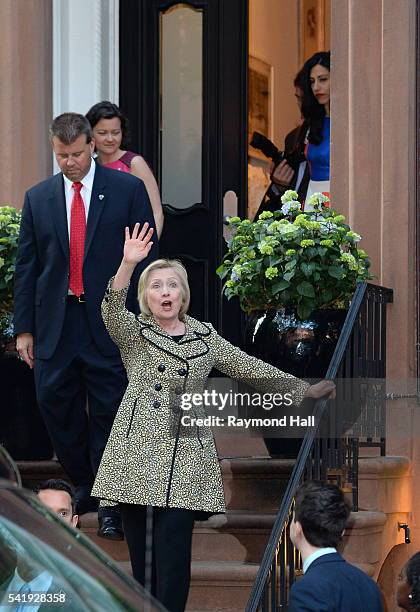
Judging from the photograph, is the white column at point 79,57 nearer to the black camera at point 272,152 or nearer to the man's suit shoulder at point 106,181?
the black camera at point 272,152

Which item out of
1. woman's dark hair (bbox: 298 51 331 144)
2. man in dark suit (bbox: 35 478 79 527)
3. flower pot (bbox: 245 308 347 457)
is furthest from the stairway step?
woman's dark hair (bbox: 298 51 331 144)

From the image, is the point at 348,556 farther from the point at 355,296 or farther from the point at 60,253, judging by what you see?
the point at 60,253

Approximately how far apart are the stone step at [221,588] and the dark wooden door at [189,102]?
10.8 feet

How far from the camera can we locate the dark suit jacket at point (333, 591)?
4078mm

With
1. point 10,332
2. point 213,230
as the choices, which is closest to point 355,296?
point 10,332

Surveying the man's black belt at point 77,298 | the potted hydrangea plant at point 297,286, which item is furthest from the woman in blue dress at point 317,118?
the man's black belt at point 77,298

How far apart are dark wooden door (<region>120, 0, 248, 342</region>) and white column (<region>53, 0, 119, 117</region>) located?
11.8 inches

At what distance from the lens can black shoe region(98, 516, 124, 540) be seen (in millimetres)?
5965

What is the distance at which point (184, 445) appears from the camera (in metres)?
5.35

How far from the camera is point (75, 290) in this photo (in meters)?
6.32

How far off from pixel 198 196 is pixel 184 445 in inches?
160

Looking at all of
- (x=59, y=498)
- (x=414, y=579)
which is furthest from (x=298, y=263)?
(x=414, y=579)

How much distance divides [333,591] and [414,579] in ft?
1.89

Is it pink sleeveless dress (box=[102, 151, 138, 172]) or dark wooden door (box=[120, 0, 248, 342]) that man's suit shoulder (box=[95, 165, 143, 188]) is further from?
dark wooden door (box=[120, 0, 248, 342])
